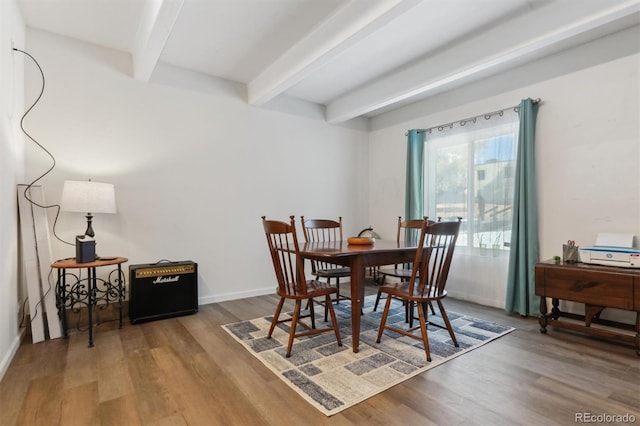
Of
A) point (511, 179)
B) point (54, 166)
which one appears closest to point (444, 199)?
point (511, 179)

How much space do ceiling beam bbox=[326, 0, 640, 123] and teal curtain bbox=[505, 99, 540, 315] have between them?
68 centimetres

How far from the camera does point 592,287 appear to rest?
243cm

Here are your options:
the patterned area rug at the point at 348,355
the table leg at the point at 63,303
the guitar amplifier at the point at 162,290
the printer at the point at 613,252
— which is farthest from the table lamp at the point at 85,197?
the printer at the point at 613,252

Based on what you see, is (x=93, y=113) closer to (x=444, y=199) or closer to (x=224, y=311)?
(x=224, y=311)

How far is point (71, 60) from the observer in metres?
2.92

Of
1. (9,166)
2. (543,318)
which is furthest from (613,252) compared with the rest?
(9,166)

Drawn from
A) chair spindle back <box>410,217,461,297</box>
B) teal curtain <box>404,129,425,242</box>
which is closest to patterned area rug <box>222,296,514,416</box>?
chair spindle back <box>410,217,461,297</box>

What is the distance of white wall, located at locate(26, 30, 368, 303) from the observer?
2.89 metres

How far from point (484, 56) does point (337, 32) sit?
4.27 feet

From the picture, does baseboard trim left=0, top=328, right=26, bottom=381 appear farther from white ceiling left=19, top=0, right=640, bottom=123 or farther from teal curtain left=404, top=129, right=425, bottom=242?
teal curtain left=404, top=129, right=425, bottom=242

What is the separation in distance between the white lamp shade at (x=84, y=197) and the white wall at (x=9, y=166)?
12.7 inches

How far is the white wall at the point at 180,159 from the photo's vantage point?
114 inches

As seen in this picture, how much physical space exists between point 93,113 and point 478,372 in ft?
12.6

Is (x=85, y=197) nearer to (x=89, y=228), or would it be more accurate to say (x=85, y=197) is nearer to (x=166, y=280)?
(x=89, y=228)
